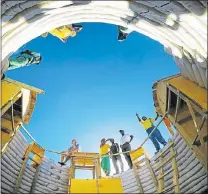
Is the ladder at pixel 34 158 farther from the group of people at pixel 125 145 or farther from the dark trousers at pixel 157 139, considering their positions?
the dark trousers at pixel 157 139

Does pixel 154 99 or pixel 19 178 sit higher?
pixel 154 99

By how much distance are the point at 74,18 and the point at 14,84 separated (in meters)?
2.80

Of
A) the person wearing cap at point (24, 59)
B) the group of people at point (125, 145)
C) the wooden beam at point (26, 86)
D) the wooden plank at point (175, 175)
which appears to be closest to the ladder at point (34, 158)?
the wooden beam at point (26, 86)

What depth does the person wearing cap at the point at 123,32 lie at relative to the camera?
12.3 meters

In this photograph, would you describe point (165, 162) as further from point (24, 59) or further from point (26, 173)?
point (24, 59)

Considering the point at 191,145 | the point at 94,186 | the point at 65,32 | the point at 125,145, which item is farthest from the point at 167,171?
the point at 65,32

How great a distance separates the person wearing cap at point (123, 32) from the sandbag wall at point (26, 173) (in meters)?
5.78

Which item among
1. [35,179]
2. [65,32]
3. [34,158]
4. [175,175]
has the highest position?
[65,32]

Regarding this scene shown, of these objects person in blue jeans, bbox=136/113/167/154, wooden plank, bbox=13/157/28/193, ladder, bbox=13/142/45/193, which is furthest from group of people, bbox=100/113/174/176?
wooden plank, bbox=13/157/28/193

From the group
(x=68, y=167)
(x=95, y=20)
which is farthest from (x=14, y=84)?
(x=68, y=167)

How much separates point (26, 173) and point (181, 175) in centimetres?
501

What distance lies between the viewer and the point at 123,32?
12.4 meters

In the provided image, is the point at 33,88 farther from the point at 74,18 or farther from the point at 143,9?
the point at 143,9

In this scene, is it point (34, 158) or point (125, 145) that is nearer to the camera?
point (34, 158)
